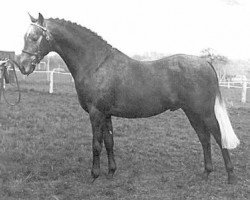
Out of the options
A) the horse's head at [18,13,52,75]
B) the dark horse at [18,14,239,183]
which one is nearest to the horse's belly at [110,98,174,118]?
the dark horse at [18,14,239,183]

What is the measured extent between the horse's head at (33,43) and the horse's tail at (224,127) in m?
2.95

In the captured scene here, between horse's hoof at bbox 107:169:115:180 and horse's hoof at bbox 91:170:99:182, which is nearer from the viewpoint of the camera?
horse's hoof at bbox 91:170:99:182

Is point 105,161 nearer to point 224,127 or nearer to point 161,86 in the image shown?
point 161,86

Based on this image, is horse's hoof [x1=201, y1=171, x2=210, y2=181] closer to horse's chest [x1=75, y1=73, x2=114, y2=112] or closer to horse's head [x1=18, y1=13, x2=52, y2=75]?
horse's chest [x1=75, y1=73, x2=114, y2=112]

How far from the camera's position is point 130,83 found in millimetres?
5668

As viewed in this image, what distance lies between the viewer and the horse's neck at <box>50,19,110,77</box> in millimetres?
5656

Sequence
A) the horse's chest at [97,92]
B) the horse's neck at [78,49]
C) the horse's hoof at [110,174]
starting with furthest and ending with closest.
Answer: the horse's hoof at [110,174] → the horse's neck at [78,49] → the horse's chest at [97,92]

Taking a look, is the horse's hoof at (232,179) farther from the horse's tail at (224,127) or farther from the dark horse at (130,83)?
the horse's tail at (224,127)

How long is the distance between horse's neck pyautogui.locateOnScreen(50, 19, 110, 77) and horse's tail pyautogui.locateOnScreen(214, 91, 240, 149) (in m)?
2.03

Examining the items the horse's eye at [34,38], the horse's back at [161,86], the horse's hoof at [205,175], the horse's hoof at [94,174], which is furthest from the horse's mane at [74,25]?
the horse's hoof at [205,175]

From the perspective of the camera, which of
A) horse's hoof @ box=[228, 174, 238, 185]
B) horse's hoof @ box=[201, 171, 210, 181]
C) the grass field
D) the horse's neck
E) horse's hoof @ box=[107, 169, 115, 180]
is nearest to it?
the grass field

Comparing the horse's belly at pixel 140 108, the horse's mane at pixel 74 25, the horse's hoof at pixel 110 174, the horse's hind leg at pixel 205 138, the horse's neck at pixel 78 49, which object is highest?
the horse's mane at pixel 74 25

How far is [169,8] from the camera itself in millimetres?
52375

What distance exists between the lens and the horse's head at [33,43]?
5.39 meters
